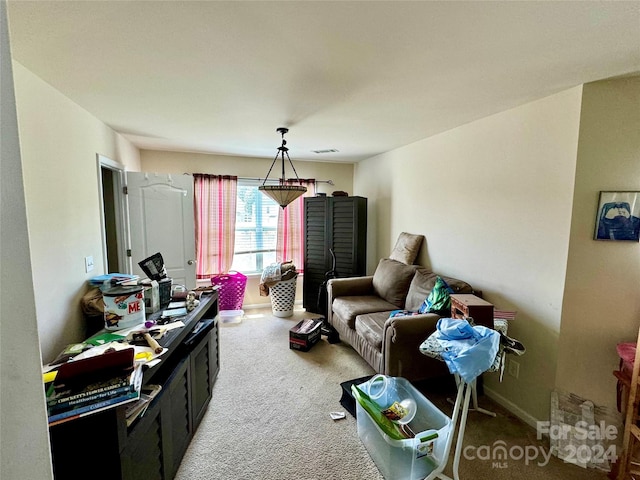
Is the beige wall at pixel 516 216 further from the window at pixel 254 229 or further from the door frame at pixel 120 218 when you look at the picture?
the door frame at pixel 120 218

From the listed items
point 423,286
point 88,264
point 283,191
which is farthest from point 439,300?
point 88,264

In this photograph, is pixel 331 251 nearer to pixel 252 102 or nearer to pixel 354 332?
pixel 354 332

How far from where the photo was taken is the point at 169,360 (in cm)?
173

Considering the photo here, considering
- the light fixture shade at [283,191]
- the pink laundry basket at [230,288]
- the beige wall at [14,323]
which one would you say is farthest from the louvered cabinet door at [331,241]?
the beige wall at [14,323]

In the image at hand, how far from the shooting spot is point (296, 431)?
6.57 feet

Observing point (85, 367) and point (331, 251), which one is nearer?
point (85, 367)

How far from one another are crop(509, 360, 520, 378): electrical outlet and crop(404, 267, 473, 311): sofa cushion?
1.99 ft

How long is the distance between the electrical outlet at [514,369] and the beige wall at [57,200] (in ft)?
10.0

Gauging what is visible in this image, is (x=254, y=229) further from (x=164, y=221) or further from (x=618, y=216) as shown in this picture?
(x=618, y=216)

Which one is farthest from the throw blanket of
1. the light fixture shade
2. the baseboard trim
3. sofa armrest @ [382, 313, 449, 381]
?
the light fixture shade

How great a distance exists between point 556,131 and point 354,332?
2323 millimetres

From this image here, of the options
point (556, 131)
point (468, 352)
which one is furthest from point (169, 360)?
point (556, 131)

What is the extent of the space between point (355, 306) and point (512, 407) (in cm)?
153

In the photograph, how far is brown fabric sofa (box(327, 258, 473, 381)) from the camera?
2191 millimetres
